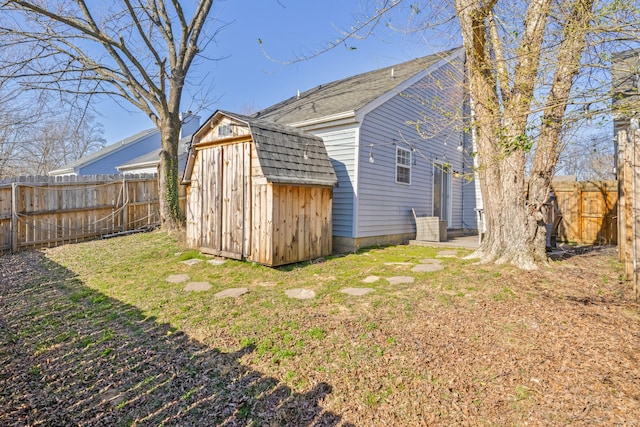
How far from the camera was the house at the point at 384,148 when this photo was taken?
8.13m

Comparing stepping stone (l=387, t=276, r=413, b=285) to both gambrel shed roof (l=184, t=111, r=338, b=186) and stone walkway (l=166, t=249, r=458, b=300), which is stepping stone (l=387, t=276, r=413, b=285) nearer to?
stone walkway (l=166, t=249, r=458, b=300)

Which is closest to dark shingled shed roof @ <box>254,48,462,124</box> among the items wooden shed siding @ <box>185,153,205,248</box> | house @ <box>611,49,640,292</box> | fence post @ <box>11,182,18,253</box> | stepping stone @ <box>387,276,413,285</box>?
wooden shed siding @ <box>185,153,205,248</box>

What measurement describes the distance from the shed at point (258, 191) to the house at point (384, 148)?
2.21 feet

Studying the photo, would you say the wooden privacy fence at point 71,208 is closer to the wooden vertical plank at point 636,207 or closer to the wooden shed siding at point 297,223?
the wooden shed siding at point 297,223

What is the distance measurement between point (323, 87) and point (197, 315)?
10.8 meters

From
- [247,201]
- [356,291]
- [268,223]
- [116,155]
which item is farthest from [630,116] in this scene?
[116,155]

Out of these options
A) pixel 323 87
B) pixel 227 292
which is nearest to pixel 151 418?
pixel 227 292

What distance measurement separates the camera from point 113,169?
22.5 m

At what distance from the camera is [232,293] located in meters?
5.06

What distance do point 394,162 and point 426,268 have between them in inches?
159

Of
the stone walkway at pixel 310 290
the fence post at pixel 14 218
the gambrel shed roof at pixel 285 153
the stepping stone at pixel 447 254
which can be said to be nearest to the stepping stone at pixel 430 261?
the stone walkway at pixel 310 290

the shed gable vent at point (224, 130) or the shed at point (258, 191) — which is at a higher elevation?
the shed gable vent at point (224, 130)

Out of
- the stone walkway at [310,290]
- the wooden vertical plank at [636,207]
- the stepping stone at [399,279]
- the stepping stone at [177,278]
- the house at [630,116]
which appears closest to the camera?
the house at [630,116]

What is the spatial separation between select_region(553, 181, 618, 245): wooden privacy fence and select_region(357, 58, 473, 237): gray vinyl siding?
3748mm
